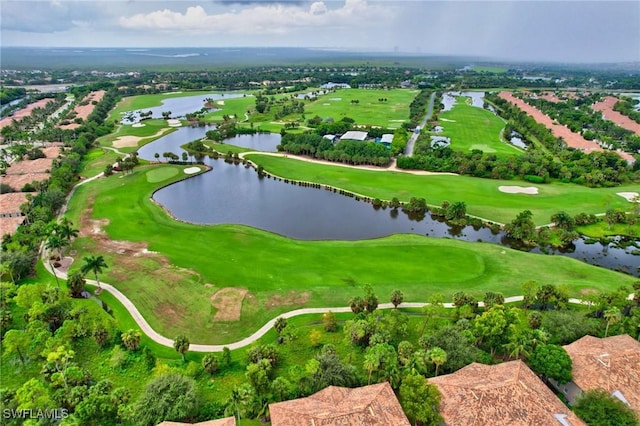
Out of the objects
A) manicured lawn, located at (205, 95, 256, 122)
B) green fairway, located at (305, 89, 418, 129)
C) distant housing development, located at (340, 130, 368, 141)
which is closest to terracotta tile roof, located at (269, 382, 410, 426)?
distant housing development, located at (340, 130, 368, 141)

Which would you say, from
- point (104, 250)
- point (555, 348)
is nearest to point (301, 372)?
point (555, 348)

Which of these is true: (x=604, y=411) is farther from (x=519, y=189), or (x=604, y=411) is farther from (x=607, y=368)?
(x=519, y=189)

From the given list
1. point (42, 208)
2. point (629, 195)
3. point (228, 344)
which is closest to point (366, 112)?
point (629, 195)

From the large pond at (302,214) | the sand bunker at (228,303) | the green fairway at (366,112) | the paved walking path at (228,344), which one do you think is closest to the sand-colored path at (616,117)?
the green fairway at (366,112)

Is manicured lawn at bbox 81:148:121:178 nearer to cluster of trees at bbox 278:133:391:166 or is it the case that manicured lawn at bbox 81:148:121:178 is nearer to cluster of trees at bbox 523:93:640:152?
cluster of trees at bbox 278:133:391:166

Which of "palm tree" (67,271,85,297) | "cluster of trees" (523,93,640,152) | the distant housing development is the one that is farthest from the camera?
the distant housing development

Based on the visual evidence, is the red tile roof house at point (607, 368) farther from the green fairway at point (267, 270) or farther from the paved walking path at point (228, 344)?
the green fairway at point (267, 270)
